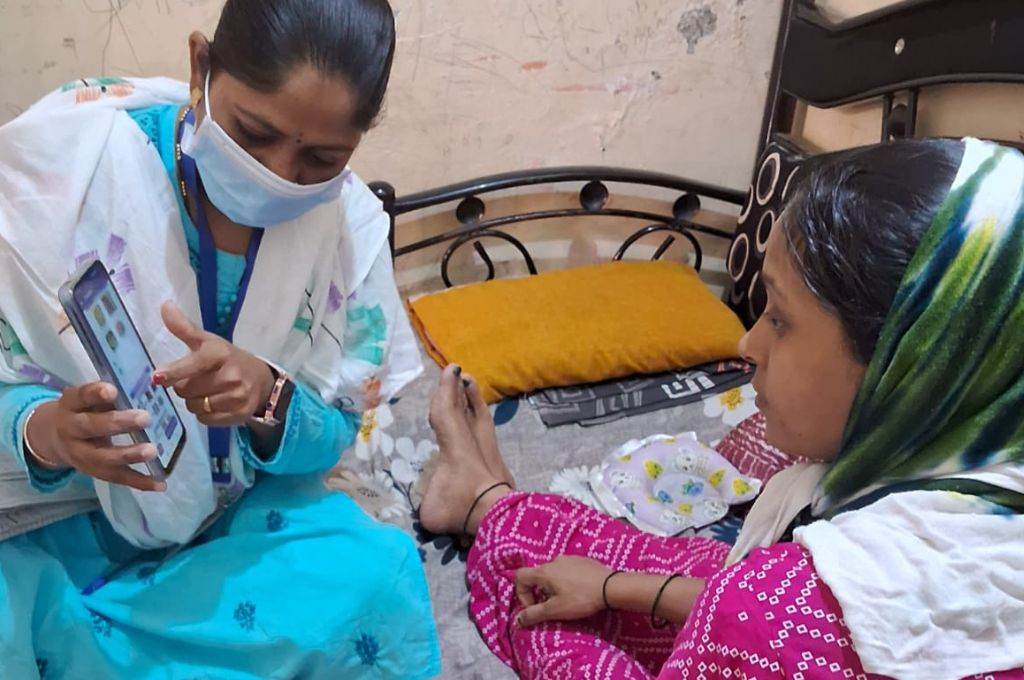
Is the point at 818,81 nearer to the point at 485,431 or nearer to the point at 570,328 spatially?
the point at 570,328

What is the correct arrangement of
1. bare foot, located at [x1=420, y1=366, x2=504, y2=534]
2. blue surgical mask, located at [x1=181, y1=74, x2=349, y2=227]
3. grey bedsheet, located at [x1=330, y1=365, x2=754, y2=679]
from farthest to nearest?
bare foot, located at [x1=420, y1=366, x2=504, y2=534] → grey bedsheet, located at [x1=330, y1=365, x2=754, y2=679] → blue surgical mask, located at [x1=181, y1=74, x2=349, y2=227]

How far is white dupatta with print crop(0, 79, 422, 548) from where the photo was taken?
95cm

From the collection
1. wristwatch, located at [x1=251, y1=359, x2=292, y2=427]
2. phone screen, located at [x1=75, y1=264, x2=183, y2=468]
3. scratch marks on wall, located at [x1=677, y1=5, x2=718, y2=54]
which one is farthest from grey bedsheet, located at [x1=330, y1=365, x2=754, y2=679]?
scratch marks on wall, located at [x1=677, y1=5, x2=718, y2=54]

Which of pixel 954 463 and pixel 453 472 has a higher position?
pixel 954 463

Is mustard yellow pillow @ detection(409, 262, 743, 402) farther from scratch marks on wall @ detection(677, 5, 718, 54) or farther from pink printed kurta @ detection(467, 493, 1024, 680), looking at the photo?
scratch marks on wall @ detection(677, 5, 718, 54)

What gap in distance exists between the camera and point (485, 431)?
62.5 inches

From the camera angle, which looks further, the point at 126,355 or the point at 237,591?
the point at 237,591

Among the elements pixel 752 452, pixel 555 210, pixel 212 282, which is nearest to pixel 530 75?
pixel 555 210

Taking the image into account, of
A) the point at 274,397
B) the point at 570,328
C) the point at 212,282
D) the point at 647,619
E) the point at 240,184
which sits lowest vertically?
the point at 647,619

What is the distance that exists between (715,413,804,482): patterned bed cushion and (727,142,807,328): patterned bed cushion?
1.35 ft

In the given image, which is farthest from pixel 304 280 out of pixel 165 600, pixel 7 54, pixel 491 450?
pixel 7 54


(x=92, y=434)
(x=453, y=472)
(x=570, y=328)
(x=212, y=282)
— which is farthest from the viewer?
(x=570, y=328)

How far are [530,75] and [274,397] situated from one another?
108cm

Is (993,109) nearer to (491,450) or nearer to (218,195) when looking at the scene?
(491,450)
